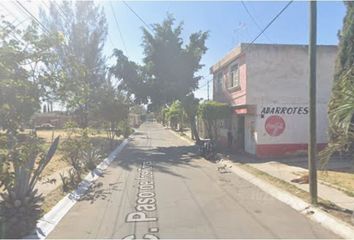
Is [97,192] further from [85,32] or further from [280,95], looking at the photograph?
[85,32]

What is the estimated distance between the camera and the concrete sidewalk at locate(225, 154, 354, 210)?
10461 millimetres

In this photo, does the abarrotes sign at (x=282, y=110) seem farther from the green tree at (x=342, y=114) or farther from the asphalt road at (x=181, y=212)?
the green tree at (x=342, y=114)

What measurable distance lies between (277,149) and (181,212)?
13326 mm

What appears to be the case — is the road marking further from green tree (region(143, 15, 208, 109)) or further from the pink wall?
green tree (region(143, 15, 208, 109))

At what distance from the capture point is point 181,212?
956cm

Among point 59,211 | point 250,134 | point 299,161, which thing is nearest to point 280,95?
point 250,134

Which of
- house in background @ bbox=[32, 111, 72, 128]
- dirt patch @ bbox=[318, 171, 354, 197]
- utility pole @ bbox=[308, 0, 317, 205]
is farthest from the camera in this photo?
dirt patch @ bbox=[318, 171, 354, 197]

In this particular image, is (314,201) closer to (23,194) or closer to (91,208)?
(91,208)

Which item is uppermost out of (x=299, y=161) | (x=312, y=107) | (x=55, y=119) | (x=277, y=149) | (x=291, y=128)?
(x=55, y=119)

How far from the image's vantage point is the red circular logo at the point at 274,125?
21797mm

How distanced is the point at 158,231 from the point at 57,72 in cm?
391

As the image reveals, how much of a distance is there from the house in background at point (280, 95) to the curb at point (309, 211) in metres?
7.66

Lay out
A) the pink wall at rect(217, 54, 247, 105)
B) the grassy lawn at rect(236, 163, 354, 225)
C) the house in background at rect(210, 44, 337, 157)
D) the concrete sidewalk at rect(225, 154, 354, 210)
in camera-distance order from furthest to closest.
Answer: the pink wall at rect(217, 54, 247, 105), the house in background at rect(210, 44, 337, 157), the concrete sidewalk at rect(225, 154, 354, 210), the grassy lawn at rect(236, 163, 354, 225)

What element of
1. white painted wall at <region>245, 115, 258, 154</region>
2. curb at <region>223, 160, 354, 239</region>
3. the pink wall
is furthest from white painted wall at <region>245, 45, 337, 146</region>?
curb at <region>223, 160, 354, 239</region>
